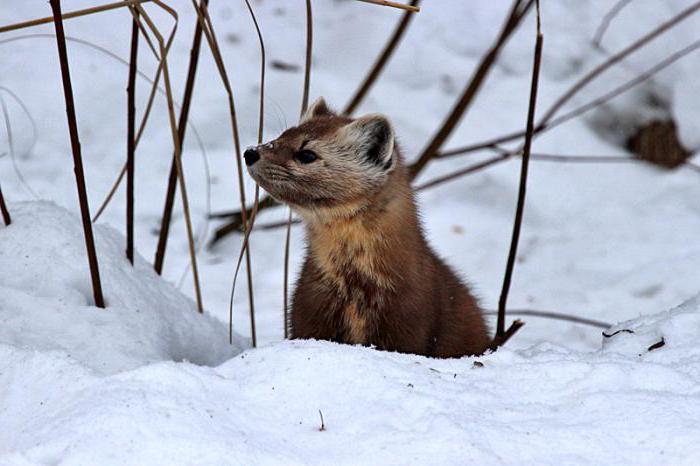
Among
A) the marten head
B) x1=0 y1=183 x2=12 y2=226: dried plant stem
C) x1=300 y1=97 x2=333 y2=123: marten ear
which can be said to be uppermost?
x1=300 y1=97 x2=333 y2=123: marten ear

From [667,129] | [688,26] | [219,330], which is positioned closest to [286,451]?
[219,330]

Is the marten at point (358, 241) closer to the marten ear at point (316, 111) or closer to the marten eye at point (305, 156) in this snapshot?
the marten eye at point (305, 156)

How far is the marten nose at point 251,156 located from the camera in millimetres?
3312

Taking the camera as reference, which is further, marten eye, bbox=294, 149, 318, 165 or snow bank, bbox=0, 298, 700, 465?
marten eye, bbox=294, 149, 318, 165

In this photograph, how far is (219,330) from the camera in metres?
3.87

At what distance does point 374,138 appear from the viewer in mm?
3543

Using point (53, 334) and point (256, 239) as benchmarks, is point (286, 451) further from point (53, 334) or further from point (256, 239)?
point (256, 239)

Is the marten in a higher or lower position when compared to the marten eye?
lower

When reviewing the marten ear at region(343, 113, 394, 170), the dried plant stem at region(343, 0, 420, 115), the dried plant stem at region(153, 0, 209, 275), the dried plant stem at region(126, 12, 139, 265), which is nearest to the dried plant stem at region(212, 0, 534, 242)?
the dried plant stem at region(343, 0, 420, 115)

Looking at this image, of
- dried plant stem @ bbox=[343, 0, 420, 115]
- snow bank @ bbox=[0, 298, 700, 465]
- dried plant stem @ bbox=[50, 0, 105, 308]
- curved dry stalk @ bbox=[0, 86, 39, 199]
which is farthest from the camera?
dried plant stem @ bbox=[343, 0, 420, 115]

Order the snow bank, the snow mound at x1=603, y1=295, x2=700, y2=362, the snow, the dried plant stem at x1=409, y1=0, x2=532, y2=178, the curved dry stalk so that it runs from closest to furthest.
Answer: the snow bank, the snow, the snow mound at x1=603, y1=295, x2=700, y2=362, the curved dry stalk, the dried plant stem at x1=409, y1=0, x2=532, y2=178

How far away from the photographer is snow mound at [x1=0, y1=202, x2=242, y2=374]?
3.00 m

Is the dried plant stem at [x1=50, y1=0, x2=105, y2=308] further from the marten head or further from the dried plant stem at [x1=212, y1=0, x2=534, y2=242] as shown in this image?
the dried plant stem at [x1=212, y1=0, x2=534, y2=242]

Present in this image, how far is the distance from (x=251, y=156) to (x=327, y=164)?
29 cm
